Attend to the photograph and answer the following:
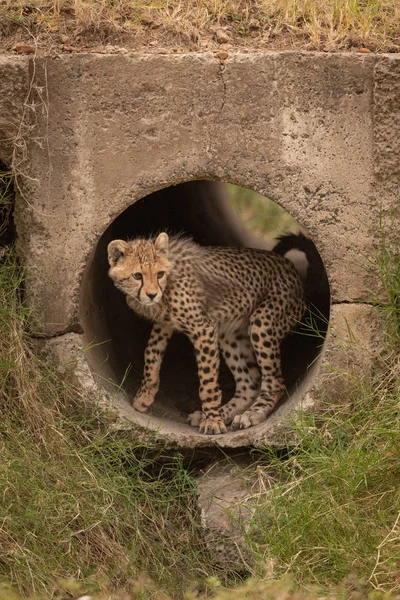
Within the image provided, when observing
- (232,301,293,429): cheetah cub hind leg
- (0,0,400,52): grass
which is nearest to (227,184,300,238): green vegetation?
(232,301,293,429): cheetah cub hind leg

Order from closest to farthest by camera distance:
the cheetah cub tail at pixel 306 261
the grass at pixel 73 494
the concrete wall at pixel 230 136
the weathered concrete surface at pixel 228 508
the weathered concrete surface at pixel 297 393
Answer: the grass at pixel 73 494 < the weathered concrete surface at pixel 228 508 < the concrete wall at pixel 230 136 < the weathered concrete surface at pixel 297 393 < the cheetah cub tail at pixel 306 261

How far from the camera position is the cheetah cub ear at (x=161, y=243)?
6598mm

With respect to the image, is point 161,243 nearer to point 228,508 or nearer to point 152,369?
point 152,369

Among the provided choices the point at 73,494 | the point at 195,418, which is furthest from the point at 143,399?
the point at 73,494

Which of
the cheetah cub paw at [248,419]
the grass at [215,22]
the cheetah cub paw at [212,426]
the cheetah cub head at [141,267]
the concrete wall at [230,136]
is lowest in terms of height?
the cheetah cub paw at [248,419]

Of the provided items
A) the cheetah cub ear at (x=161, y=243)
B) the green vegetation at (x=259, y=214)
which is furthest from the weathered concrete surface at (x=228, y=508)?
the green vegetation at (x=259, y=214)

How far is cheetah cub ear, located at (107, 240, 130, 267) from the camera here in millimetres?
6492

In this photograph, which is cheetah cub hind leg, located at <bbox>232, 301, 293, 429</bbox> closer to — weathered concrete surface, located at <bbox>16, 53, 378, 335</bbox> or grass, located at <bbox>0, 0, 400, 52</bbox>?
weathered concrete surface, located at <bbox>16, 53, 378, 335</bbox>

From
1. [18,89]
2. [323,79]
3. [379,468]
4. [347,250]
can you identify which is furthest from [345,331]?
[18,89]

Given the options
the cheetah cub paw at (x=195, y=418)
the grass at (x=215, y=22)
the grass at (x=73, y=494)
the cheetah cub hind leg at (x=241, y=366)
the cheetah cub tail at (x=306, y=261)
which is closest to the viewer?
the grass at (x=73, y=494)

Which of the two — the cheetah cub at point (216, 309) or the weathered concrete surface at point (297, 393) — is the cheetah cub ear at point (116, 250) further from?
the weathered concrete surface at point (297, 393)

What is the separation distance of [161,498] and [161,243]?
168cm

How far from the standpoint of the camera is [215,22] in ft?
20.8

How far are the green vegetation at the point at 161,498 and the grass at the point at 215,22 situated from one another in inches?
54.3
